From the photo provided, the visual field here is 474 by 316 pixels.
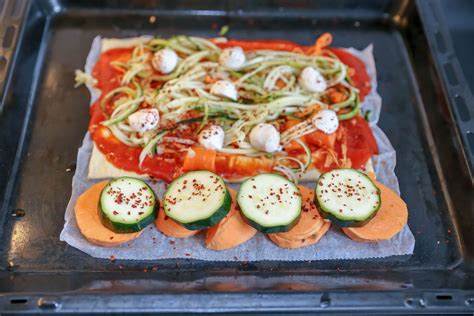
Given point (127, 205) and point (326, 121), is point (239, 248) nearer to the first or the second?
point (127, 205)

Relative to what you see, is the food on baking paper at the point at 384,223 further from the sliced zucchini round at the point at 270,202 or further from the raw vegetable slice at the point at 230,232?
the raw vegetable slice at the point at 230,232

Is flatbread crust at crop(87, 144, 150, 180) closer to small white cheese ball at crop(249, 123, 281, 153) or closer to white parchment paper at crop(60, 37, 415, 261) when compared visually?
white parchment paper at crop(60, 37, 415, 261)

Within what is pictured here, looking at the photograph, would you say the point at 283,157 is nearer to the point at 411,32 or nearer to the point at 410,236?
the point at 410,236

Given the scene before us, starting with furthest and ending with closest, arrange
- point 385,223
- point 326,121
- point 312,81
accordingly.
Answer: point 312,81, point 326,121, point 385,223

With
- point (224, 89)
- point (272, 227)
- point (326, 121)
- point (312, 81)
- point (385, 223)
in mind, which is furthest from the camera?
point (312, 81)

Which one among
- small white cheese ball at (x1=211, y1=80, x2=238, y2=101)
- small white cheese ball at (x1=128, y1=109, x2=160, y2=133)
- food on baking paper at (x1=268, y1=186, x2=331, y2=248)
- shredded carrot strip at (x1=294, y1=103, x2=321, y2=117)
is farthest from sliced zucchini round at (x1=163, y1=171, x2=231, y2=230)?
shredded carrot strip at (x1=294, y1=103, x2=321, y2=117)

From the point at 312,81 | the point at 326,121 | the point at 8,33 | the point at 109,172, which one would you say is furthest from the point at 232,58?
the point at 8,33
